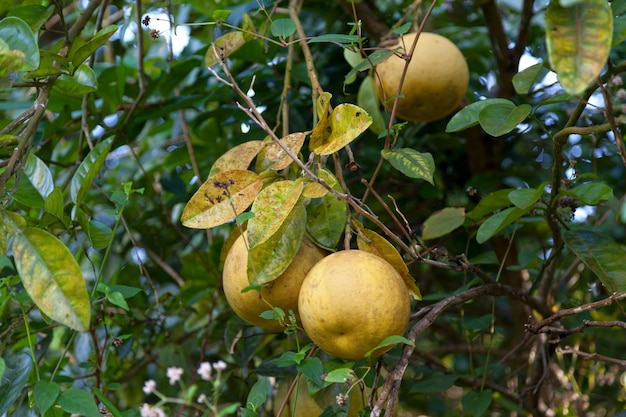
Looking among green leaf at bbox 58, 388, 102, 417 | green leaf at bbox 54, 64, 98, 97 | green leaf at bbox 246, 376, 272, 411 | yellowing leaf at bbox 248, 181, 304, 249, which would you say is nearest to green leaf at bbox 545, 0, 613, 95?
yellowing leaf at bbox 248, 181, 304, 249

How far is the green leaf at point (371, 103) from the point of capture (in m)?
1.22

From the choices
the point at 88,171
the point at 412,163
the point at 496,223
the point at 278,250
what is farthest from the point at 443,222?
the point at 88,171

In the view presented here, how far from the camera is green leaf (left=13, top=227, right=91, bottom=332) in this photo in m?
0.75

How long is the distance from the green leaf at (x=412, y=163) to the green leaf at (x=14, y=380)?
515mm

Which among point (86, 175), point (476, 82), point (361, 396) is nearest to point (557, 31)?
point (361, 396)

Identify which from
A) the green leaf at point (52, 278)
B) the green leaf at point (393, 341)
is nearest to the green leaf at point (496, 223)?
the green leaf at point (393, 341)

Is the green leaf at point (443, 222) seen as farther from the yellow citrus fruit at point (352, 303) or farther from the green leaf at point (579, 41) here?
the green leaf at point (579, 41)

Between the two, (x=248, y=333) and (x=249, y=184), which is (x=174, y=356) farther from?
(x=249, y=184)

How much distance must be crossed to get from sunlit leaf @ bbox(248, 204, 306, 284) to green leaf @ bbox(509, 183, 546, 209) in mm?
277

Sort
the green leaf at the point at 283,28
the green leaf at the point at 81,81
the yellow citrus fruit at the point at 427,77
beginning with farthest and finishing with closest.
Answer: the yellow citrus fruit at the point at 427,77 → the green leaf at the point at 81,81 → the green leaf at the point at 283,28

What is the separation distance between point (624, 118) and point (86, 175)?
2.20 feet

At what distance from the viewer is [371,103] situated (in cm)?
124

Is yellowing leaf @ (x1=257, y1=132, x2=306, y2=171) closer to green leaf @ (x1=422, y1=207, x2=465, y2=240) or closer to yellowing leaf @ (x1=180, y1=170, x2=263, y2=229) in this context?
yellowing leaf @ (x1=180, y1=170, x2=263, y2=229)

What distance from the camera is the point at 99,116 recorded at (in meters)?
1.53
